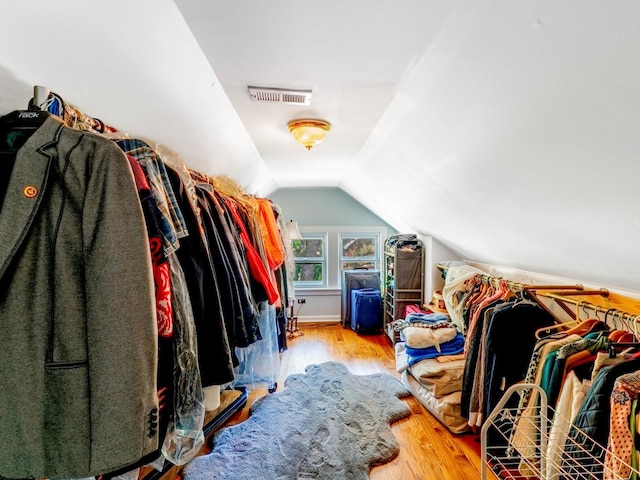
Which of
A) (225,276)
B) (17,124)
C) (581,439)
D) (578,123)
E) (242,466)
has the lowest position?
(242,466)

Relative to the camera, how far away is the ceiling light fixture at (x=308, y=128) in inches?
74.0

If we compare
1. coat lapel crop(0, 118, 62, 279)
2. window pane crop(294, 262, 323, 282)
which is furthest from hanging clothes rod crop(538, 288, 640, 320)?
window pane crop(294, 262, 323, 282)

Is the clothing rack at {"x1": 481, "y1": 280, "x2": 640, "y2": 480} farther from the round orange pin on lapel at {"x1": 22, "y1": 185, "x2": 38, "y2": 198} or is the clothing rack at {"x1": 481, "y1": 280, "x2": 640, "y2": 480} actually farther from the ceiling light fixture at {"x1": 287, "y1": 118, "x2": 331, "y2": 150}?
the ceiling light fixture at {"x1": 287, "y1": 118, "x2": 331, "y2": 150}

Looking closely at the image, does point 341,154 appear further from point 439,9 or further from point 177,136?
point 439,9

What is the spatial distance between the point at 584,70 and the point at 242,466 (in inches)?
92.4

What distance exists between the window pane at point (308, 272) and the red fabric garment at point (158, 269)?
14.0ft

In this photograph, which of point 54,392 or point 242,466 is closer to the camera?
point 54,392

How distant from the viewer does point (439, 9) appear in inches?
36.8

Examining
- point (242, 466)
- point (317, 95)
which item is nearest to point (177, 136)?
point (317, 95)

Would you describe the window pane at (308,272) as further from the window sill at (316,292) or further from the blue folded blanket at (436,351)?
the blue folded blanket at (436,351)

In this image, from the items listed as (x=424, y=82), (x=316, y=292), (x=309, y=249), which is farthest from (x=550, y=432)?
(x=309, y=249)

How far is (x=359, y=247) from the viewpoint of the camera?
199 inches

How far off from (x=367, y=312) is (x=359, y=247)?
1182 millimetres

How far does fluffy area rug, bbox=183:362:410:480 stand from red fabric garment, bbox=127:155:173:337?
1.51 meters
